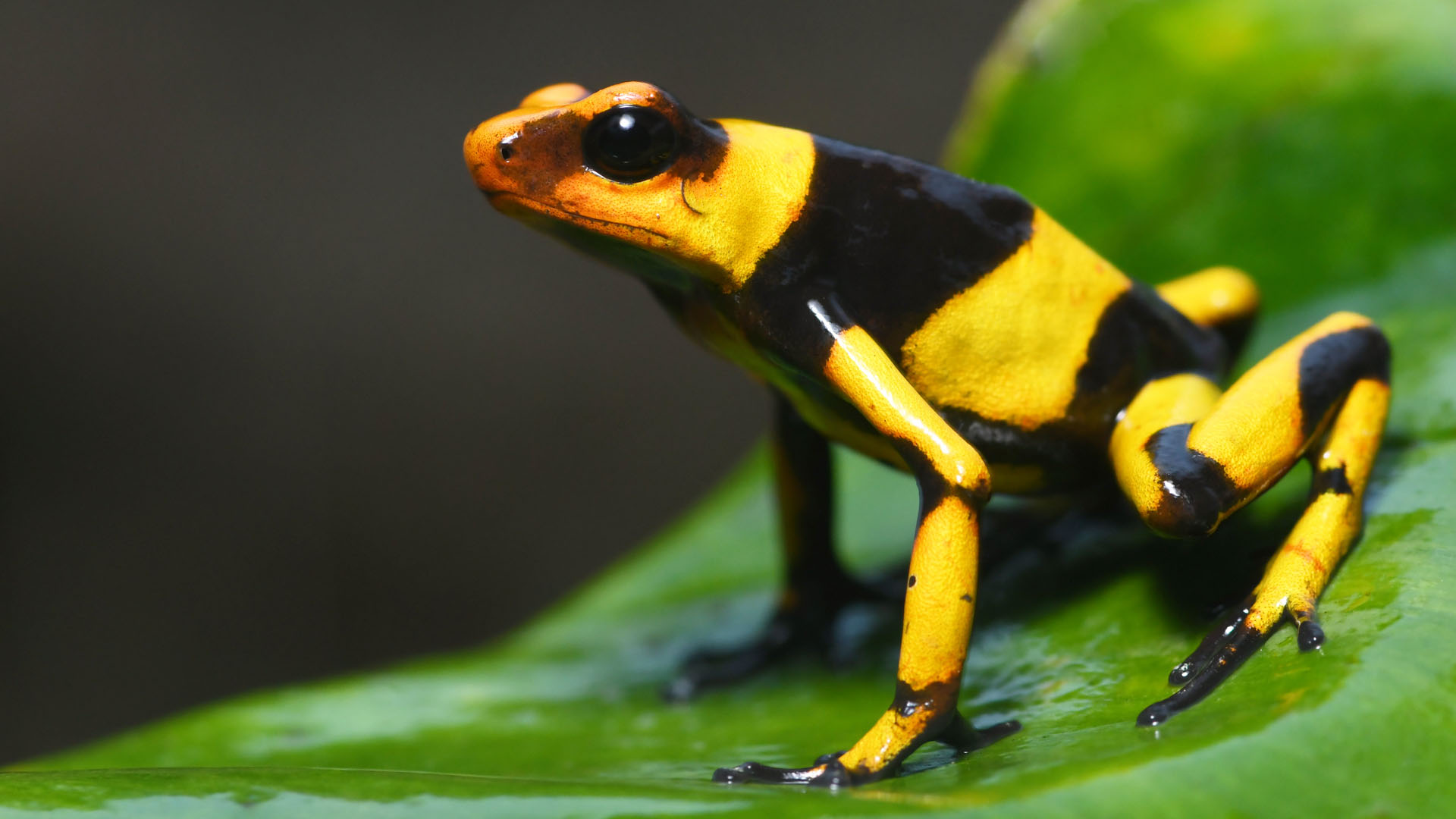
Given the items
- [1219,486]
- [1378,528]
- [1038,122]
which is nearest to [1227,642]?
[1219,486]

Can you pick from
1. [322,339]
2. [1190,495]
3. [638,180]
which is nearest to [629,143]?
[638,180]

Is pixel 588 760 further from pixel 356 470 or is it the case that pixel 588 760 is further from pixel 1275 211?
pixel 356 470

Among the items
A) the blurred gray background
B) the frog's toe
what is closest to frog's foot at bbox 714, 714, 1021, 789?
the frog's toe

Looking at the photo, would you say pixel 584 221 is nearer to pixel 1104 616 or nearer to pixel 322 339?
pixel 1104 616

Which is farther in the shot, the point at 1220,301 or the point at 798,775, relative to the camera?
the point at 1220,301

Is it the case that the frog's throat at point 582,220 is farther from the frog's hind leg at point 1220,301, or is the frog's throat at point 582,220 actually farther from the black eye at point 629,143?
the frog's hind leg at point 1220,301

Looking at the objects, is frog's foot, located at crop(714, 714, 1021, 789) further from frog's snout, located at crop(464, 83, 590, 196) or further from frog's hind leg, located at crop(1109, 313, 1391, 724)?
frog's snout, located at crop(464, 83, 590, 196)
